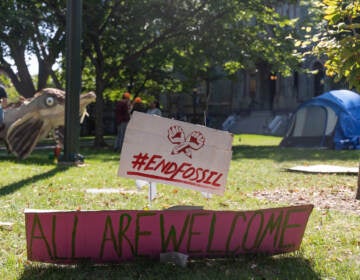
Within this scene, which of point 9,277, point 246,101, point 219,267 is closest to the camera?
point 9,277

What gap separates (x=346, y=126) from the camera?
19125 millimetres

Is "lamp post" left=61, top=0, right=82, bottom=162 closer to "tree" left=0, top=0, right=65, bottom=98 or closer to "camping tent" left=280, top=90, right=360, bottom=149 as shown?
"tree" left=0, top=0, right=65, bottom=98

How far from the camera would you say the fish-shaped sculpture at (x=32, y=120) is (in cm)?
1244

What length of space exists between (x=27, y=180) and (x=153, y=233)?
212 inches

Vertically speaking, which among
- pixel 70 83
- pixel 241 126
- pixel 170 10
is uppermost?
pixel 170 10

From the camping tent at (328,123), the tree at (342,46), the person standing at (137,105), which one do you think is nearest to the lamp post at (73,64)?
the tree at (342,46)

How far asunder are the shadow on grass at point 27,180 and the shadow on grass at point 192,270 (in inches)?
150

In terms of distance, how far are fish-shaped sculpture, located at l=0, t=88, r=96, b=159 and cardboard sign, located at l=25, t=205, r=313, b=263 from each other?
879 cm

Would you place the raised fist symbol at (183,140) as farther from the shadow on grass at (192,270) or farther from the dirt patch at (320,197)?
the dirt patch at (320,197)

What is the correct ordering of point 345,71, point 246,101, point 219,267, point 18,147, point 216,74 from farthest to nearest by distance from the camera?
point 246,101 → point 216,74 → point 18,147 → point 345,71 → point 219,267

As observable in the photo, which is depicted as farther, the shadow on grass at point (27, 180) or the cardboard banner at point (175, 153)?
the shadow on grass at point (27, 180)

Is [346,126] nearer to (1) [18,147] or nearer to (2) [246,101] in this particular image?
(1) [18,147]

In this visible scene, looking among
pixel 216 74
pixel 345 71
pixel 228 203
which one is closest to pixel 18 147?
pixel 228 203

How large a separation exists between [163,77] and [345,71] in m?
20.3
